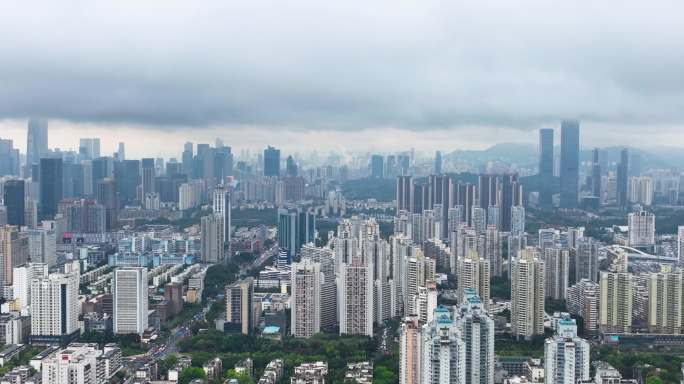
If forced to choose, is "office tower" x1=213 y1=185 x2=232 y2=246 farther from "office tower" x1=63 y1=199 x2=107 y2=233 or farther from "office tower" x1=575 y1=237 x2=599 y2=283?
"office tower" x1=575 y1=237 x2=599 y2=283

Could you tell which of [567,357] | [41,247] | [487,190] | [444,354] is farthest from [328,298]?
[487,190]

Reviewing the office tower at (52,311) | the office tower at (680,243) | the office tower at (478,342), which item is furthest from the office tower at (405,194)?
the office tower at (478,342)

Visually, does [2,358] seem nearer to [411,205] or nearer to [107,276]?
[107,276]

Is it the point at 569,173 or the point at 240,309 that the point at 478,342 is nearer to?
the point at 240,309

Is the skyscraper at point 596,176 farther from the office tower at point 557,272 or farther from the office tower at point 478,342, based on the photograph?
the office tower at point 478,342

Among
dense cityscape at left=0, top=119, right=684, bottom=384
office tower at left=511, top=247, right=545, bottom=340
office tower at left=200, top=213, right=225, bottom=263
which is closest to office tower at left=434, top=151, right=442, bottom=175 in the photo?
dense cityscape at left=0, top=119, right=684, bottom=384
